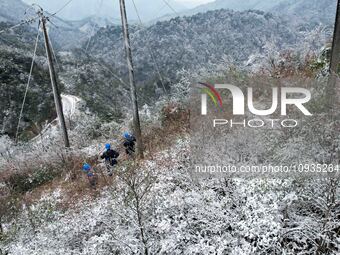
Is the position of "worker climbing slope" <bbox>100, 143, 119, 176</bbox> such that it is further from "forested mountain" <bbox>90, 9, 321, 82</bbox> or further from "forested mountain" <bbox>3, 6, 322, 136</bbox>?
"forested mountain" <bbox>90, 9, 321, 82</bbox>

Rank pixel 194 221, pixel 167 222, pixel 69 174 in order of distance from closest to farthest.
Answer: pixel 194 221, pixel 167 222, pixel 69 174

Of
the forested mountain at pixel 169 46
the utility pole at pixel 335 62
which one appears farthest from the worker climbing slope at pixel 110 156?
the forested mountain at pixel 169 46

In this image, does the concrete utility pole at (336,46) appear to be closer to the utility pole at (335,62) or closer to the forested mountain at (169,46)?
the utility pole at (335,62)

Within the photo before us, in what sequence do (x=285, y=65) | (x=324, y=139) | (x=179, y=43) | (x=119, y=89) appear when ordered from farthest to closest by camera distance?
(x=179, y=43) → (x=119, y=89) → (x=285, y=65) → (x=324, y=139)

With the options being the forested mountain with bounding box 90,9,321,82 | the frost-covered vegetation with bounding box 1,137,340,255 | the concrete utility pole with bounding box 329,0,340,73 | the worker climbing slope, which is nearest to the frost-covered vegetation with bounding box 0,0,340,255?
the frost-covered vegetation with bounding box 1,137,340,255

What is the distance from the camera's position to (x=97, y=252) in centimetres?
615

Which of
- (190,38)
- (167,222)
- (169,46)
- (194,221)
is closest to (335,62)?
(194,221)

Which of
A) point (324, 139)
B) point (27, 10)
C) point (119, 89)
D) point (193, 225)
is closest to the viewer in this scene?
point (324, 139)

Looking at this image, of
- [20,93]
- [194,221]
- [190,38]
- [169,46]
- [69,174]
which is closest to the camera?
[194,221]

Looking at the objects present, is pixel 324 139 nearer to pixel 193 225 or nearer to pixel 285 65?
pixel 193 225

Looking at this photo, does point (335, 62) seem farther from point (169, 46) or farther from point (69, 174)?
point (169, 46)

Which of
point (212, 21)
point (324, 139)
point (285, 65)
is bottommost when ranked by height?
point (324, 139)

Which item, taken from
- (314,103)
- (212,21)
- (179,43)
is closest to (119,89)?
(179,43)

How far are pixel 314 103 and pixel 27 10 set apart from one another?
10.1m
